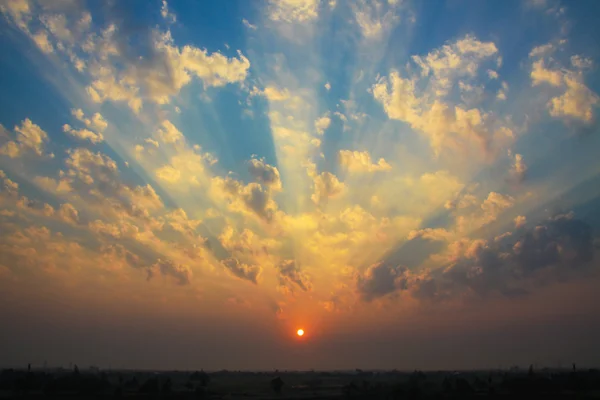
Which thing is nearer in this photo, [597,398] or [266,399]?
[597,398]

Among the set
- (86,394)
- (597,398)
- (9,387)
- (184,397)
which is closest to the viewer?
(597,398)

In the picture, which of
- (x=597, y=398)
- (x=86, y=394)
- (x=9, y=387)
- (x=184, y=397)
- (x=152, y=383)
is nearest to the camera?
(x=597, y=398)

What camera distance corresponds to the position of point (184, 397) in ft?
319

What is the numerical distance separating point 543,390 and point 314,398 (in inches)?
2326

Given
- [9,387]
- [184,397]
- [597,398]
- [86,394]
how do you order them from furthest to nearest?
[9,387] < [86,394] < [184,397] < [597,398]

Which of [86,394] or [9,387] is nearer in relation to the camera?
[86,394]

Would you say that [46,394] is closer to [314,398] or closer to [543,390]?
[314,398]

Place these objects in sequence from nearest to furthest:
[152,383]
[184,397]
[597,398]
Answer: [597,398] < [184,397] < [152,383]

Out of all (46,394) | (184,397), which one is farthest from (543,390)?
(46,394)

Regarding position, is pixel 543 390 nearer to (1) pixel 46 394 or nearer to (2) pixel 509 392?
(2) pixel 509 392

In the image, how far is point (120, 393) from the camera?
10075cm

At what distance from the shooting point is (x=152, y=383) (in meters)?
112

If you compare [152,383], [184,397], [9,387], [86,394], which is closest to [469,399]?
[184,397]

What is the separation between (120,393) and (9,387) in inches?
1707
